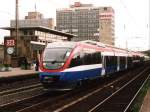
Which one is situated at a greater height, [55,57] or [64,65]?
[55,57]

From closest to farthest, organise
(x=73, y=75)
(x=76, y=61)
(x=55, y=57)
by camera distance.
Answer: (x=55, y=57) → (x=73, y=75) → (x=76, y=61)

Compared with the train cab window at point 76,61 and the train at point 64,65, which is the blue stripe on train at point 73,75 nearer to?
the train at point 64,65

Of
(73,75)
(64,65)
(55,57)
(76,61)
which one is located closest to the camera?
(64,65)

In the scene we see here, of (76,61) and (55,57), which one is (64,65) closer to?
(55,57)

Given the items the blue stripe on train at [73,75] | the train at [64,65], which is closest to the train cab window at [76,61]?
the train at [64,65]

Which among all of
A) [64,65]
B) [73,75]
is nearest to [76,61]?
[73,75]

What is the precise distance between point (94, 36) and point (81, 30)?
673 centimetres

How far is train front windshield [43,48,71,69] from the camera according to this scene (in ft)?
71.4

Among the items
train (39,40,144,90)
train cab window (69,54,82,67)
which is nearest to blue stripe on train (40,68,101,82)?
train (39,40,144,90)

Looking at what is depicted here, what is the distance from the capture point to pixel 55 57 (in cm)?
2203

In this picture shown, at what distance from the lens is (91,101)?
757 inches

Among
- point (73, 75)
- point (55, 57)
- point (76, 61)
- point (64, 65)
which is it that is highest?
point (55, 57)

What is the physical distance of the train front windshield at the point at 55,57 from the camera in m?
21.8

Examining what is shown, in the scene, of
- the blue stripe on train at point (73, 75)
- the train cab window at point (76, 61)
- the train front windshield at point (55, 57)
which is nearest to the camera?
the blue stripe on train at point (73, 75)
